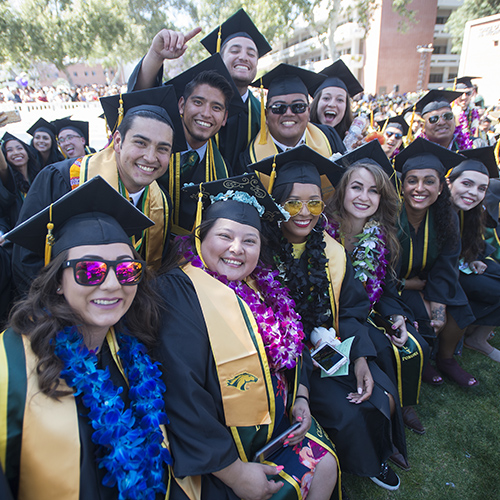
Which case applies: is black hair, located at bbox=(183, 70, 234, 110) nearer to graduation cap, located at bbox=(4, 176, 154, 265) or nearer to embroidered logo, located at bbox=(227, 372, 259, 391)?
graduation cap, located at bbox=(4, 176, 154, 265)

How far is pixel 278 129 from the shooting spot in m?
3.52

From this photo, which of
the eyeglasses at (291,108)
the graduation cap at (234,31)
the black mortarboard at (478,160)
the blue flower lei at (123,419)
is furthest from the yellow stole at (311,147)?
the blue flower lei at (123,419)

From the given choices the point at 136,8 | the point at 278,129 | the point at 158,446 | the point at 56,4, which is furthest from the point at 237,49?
the point at 136,8

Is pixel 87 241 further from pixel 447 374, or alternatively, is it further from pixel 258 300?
pixel 447 374

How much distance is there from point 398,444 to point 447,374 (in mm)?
1419

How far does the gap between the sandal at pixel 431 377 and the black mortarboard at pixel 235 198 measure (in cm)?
257

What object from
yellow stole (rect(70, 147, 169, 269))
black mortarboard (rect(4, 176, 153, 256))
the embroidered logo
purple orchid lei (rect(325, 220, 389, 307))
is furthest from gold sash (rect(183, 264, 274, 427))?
purple orchid lei (rect(325, 220, 389, 307))

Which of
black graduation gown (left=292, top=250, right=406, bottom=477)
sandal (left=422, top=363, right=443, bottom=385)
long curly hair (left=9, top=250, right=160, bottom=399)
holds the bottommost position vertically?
sandal (left=422, top=363, right=443, bottom=385)

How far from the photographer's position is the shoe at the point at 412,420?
2.98 metres

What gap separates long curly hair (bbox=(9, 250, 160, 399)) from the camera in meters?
1.44

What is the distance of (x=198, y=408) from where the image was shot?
1727 millimetres

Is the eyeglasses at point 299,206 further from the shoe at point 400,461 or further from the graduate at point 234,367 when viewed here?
the shoe at point 400,461

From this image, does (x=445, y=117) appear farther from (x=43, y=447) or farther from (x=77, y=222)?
(x=43, y=447)

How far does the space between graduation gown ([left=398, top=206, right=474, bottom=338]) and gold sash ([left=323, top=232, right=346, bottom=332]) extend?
96 centimetres
